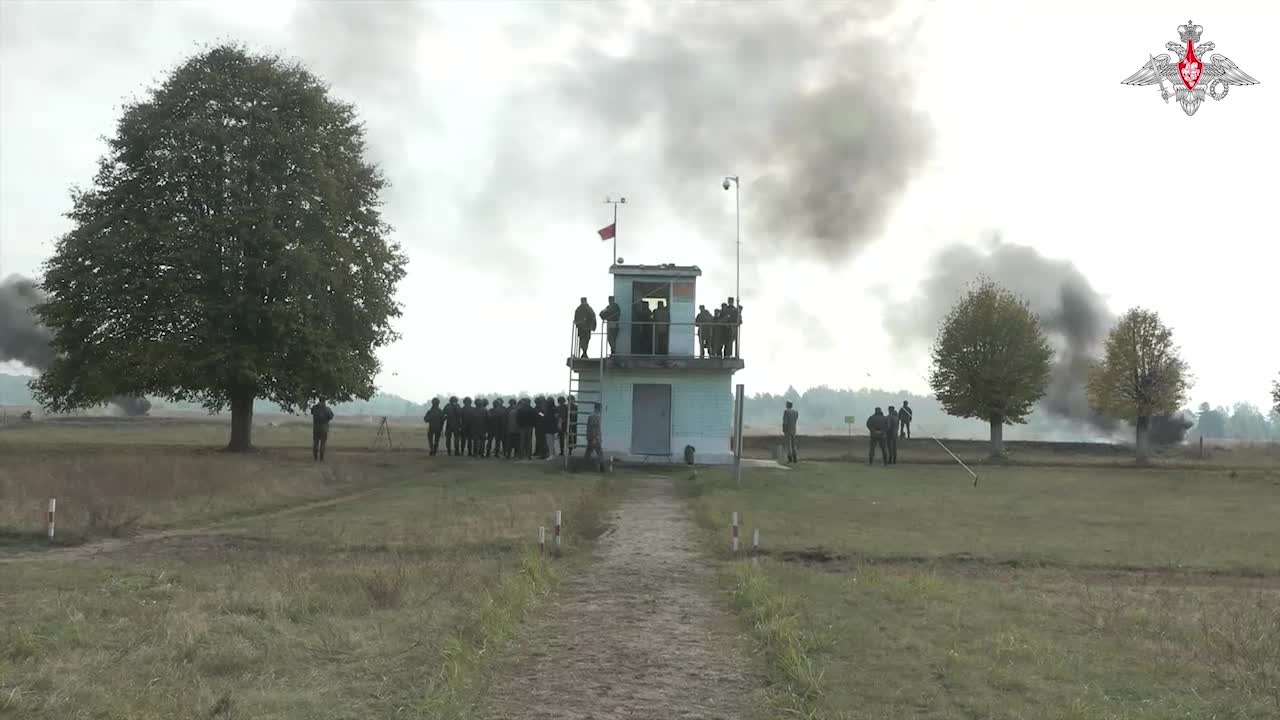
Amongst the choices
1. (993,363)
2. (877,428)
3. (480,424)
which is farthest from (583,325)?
(993,363)

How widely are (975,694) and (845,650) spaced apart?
162 centimetres

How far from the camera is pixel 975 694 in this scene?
326 inches

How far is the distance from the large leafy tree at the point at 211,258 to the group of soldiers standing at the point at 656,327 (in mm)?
8713

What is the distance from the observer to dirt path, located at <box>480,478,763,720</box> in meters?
8.05

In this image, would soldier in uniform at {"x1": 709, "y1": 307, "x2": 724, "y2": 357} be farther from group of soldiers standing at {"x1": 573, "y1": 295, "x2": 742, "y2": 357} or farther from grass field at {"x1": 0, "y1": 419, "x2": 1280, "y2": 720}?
grass field at {"x1": 0, "y1": 419, "x2": 1280, "y2": 720}

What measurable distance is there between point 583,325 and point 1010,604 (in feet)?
78.9

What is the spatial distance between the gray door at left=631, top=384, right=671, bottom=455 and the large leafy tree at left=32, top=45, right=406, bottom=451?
10132 millimetres

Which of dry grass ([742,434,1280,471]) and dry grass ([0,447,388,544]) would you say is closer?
dry grass ([0,447,388,544])

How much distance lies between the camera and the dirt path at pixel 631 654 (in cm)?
805

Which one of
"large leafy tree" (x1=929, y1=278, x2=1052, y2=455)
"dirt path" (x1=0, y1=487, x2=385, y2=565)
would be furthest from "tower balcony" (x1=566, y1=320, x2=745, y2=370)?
"large leafy tree" (x1=929, y1=278, x2=1052, y2=455)

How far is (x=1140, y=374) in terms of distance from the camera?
5997cm

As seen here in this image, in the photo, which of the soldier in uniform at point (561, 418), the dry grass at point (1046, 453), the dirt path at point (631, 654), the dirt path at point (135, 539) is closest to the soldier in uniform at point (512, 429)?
the soldier in uniform at point (561, 418)

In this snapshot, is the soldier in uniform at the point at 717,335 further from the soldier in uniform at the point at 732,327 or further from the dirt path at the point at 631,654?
the dirt path at the point at 631,654

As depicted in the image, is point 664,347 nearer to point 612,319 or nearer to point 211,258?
point 612,319
